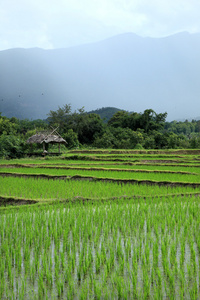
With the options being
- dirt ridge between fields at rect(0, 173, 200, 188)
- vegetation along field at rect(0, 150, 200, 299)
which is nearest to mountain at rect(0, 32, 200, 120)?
dirt ridge between fields at rect(0, 173, 200, 188)

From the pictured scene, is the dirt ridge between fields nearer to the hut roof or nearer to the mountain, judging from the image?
the hut roof

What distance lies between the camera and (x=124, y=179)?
8.61 meters

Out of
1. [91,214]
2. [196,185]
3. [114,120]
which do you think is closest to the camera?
[91,214]

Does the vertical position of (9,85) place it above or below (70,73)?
below

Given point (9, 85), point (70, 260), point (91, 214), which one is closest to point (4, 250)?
point (70, 260)

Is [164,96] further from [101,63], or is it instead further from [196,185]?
[196,185]

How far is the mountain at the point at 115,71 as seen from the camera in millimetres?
163375

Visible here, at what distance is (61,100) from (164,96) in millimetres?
66232

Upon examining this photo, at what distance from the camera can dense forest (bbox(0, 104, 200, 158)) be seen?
22.8 metres

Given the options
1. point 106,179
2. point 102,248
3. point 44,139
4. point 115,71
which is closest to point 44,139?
point 44,139

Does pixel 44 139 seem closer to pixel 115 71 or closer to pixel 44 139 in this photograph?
pixel 44 139

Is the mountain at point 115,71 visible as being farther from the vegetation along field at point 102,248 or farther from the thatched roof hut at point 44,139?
the vegetation along field at point 102,248

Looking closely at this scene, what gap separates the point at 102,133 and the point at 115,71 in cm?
14920

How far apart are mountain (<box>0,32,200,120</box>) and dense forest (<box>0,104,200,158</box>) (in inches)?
4728
